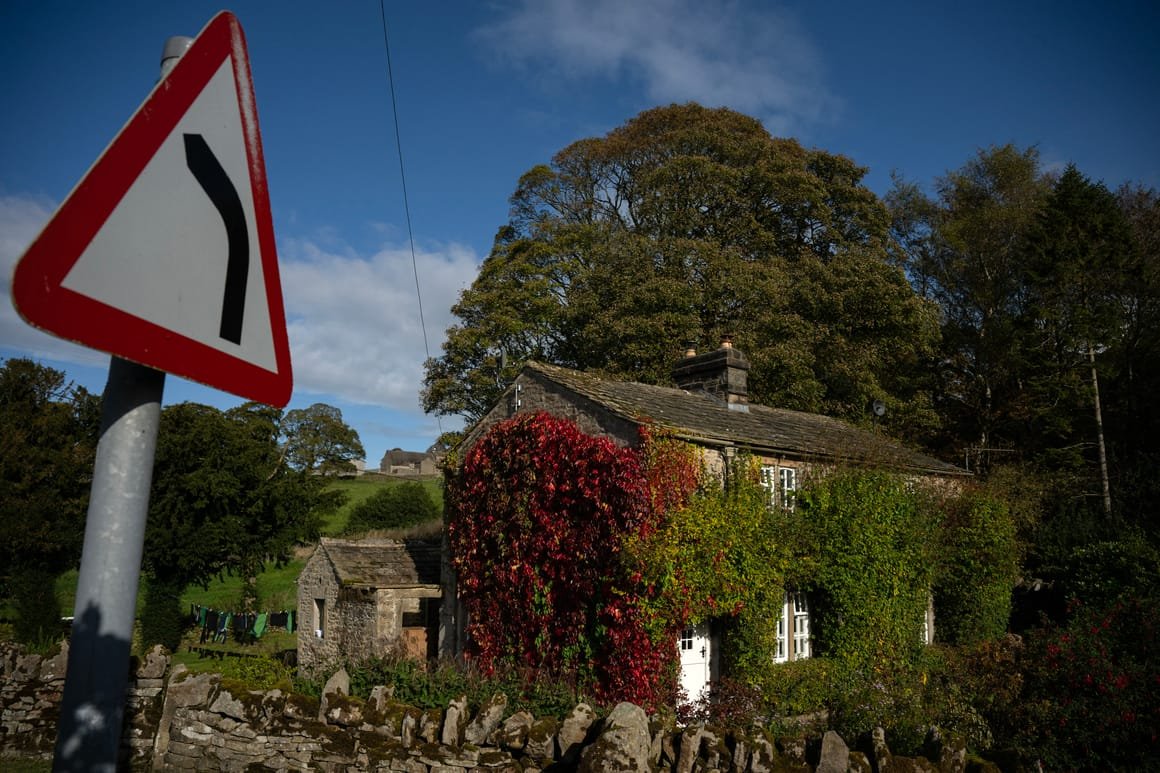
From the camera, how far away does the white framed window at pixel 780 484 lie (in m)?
18.2

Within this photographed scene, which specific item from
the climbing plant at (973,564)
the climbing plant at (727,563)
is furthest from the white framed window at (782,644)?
the climbing plant at (973,564)

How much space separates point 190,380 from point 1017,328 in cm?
3658

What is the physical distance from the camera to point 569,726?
27.1ft

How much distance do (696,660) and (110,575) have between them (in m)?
15.9

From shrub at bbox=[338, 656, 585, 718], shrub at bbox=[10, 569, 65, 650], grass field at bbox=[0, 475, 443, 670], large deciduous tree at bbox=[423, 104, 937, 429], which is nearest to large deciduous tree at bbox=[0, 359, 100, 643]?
shrub at bbox=[10, 569, 65, 650]

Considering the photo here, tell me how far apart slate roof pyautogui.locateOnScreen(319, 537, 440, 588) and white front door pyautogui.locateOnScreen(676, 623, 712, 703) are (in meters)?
9.00

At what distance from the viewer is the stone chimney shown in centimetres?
2120

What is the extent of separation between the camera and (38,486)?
3030 centimetres

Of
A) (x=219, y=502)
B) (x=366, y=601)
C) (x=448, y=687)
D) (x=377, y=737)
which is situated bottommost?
(x=377, y=737)

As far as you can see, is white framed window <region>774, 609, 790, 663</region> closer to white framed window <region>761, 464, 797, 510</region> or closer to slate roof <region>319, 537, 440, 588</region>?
white framed window <region>761, 464, 797, 510</region>

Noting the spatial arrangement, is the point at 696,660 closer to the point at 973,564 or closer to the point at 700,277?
the point at 973,564

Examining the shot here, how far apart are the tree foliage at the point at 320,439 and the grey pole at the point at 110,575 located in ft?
211

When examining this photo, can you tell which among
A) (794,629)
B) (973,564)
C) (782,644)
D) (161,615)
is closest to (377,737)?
(782,644)

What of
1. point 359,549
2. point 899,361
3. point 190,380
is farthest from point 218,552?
point 190,380
